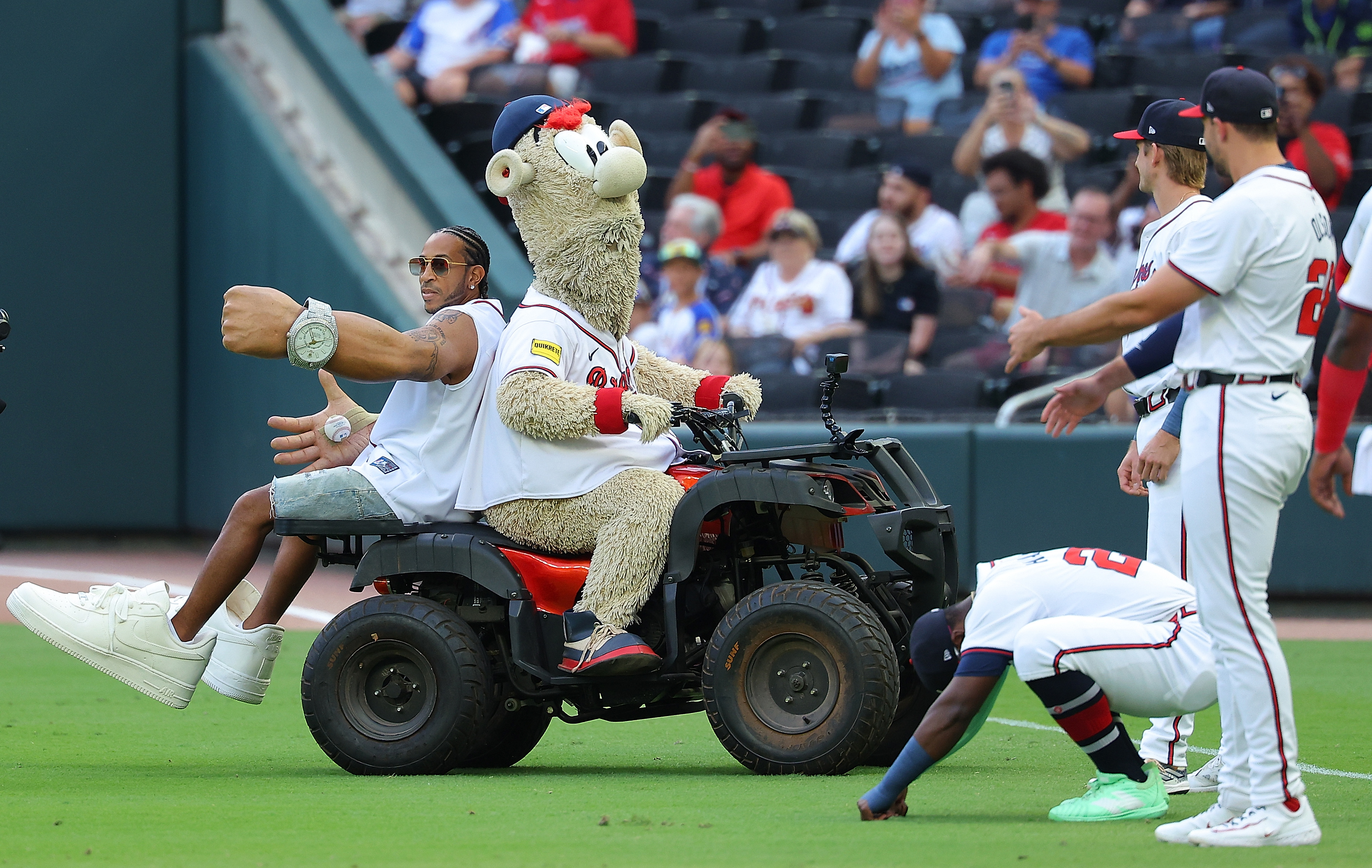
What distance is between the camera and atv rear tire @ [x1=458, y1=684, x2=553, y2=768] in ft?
17.8

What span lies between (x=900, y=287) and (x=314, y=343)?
20.3ft

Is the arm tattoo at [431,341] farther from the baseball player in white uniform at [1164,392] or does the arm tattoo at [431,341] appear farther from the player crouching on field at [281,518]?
the baseball player in white uniform at [1164,392]

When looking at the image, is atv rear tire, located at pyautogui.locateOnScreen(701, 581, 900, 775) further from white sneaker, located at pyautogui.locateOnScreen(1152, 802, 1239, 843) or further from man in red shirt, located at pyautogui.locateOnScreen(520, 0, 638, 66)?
man in red shirt, located at pyautogui.locateOnScreen(520, 0, 638, 66)

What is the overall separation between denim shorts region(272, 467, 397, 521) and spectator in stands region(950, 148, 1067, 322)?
20.5 ft

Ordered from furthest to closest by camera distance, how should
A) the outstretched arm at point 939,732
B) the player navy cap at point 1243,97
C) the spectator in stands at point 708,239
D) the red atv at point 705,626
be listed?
the spectator in stands at point 708,239
the red atv at point 705,626
the outstretched arm at point 939,732
the player navy cap at point 1243,97

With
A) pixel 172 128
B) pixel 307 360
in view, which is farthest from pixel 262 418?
pixel 307 360

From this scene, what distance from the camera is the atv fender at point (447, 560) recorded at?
207 inches

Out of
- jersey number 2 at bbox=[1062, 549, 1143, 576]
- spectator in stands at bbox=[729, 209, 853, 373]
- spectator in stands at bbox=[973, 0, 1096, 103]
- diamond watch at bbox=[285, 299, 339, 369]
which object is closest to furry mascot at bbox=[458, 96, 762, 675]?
diamond watch at bbox=[285, 299, 339, 369]

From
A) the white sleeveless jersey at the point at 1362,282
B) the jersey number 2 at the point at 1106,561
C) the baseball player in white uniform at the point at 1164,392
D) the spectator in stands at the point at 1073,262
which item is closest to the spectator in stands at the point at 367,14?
the spectator in stands at the point at 1073,262

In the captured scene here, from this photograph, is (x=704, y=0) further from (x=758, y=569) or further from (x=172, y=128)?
(x=758, y=569)

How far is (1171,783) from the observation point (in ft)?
16.6

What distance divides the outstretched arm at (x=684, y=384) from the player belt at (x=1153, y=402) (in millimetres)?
1274

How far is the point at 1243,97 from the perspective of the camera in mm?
3982

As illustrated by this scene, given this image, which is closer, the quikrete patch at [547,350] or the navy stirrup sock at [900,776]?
the navy stirrup sock at [900,776]
